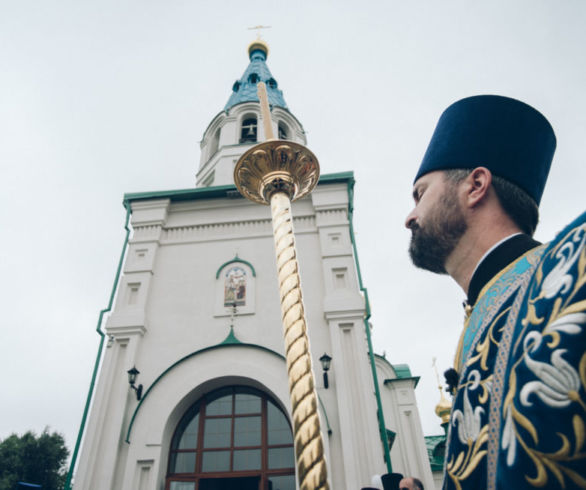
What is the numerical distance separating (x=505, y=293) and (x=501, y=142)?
724mm

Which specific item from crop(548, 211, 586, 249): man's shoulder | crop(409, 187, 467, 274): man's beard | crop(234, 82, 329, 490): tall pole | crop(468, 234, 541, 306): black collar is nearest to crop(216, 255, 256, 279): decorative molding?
crop(234, 82, 329, 490): tall pole

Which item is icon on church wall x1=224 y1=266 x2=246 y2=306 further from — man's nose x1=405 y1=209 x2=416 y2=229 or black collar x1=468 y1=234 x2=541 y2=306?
black collar x1=468 y1=234 x2=541 y2=306

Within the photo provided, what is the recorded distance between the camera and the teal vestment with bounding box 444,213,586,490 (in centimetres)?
62

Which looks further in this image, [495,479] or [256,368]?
[256,368]

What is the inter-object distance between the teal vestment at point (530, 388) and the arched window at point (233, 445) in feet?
21.5

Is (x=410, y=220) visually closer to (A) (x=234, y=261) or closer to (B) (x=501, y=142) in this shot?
(B) (x=501, y=142)

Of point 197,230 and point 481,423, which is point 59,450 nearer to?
point 197,230

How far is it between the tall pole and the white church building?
477 cm

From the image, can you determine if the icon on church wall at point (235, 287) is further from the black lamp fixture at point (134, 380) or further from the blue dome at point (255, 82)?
the blue dome at point (255, 82)

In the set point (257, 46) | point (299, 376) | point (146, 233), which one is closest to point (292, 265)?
point (299, 376)

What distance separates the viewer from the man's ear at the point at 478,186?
142 cm

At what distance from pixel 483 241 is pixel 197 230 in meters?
8.65

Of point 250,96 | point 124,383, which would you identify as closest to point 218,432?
point 124,383

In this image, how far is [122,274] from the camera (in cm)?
876
